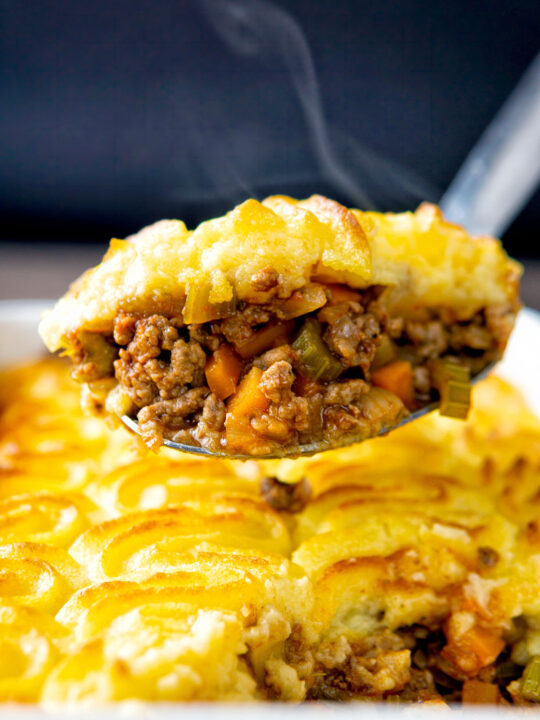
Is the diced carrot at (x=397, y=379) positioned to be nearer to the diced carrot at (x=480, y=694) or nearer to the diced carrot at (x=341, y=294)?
the diced carrot at (x=341, y=294)

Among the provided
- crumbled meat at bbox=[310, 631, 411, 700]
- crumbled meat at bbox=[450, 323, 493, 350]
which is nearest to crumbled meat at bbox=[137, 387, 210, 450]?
crumbled meat at bbox=[310, 631, 411, 700]

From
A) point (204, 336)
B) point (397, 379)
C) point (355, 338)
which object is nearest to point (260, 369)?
point (204, 336)

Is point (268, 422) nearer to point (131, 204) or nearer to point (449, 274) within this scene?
point (449, 274)

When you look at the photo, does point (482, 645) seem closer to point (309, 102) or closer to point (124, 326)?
point (124, 326)

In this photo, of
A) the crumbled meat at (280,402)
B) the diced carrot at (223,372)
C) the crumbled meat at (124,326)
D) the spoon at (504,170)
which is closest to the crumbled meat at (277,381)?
the crumbled meat at (280,402)

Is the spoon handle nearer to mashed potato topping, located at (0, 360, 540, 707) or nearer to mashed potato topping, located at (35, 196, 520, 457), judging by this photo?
mashed potato topping, located at (0, 360, 540, 707)

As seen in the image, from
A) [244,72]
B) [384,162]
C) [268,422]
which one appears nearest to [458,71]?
[384,162]
